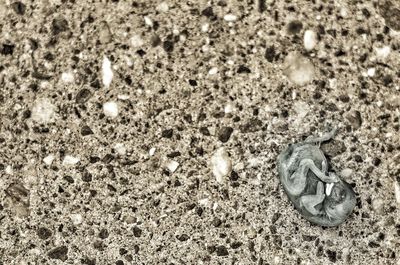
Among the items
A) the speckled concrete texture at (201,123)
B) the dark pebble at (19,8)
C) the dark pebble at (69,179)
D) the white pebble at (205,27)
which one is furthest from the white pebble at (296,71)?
the dark pebble at (19,8)

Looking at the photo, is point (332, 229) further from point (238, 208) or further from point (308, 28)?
point (308, 28)

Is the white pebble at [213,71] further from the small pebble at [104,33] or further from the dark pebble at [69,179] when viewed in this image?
the dark pebble at [69,179]

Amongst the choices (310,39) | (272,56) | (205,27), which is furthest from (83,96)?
(310,39)

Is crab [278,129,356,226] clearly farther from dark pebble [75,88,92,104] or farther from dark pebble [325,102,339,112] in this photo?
dark pebble [75,88,92,104]

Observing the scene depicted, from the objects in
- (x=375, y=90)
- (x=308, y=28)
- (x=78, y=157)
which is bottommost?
(x=78, y=157)

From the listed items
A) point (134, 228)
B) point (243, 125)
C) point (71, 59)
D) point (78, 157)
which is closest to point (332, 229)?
point (243, 125)

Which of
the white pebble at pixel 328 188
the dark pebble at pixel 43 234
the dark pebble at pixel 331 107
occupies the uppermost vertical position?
the dark pebble at pixel 331 107

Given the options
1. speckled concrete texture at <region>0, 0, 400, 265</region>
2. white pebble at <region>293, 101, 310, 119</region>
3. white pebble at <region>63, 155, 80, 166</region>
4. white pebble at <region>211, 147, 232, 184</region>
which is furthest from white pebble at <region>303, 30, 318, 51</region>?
white pebble at <region>63, 155, 80, 166</region>
